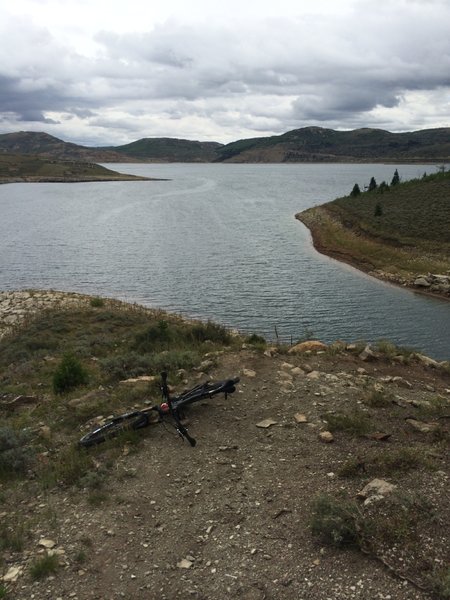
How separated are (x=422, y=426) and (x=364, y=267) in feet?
112

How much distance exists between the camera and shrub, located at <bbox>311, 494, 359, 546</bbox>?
270 inches

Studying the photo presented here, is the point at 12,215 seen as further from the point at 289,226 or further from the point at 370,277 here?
the point at 370,277

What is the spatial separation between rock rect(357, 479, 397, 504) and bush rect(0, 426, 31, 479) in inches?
244

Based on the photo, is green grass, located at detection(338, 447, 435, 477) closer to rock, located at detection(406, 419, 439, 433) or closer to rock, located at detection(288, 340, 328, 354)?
rock, located at detection(406, 419, 439, 433)

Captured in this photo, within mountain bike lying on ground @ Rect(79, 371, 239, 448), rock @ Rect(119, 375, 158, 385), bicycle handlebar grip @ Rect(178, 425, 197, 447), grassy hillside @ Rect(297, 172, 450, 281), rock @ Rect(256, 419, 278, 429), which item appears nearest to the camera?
bicycle handlebar grip @ Rect(178, 425, 197, 447)

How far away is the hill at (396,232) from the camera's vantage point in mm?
40125

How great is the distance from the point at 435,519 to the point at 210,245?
45862 mm

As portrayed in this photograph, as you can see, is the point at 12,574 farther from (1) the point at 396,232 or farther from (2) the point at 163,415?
(1) the point at 396,232

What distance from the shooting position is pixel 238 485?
844 centimetres

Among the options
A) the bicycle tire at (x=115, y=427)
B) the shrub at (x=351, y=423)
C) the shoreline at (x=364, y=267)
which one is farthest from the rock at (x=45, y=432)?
the shoreline at (x=364, y=267)

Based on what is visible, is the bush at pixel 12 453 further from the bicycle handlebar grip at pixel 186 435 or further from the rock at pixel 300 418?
the rock at pixel 300 418

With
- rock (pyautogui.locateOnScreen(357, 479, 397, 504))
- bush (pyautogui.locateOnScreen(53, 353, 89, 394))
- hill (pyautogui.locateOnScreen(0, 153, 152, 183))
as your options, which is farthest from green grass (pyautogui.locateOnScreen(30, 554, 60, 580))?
hill (pyautogui.locateOnScreen(0, 153, 152, 183))

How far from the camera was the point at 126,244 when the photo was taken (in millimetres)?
53500

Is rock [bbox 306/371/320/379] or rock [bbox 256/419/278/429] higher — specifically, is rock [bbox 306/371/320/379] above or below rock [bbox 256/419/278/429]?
above
